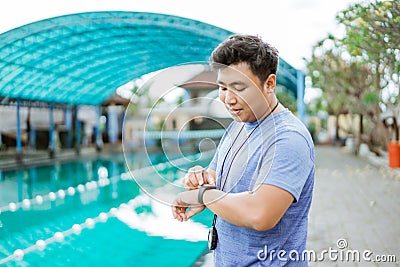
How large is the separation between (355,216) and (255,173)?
5.50m

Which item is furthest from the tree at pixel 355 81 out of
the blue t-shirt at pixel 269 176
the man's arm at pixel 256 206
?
the man's arm at pixel 256 206

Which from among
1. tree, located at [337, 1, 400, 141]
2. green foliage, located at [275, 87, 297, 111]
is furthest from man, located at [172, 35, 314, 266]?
green foliage, located at [275, 87, 297, 111]

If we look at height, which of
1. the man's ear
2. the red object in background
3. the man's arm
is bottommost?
the red object in background

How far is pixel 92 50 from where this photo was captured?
40.3 feet

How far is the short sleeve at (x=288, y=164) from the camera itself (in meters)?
1.07

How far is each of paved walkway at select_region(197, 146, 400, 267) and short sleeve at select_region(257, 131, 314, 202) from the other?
318 centimetres

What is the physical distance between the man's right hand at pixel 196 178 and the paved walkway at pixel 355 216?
3.13m

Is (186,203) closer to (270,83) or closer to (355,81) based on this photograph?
(270,83)

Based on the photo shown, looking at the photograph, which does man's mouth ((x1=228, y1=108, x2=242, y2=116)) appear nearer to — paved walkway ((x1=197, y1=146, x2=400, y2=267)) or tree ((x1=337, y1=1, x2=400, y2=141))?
paved walkway ((x1=197, y1=146, x2=400, y2=267))

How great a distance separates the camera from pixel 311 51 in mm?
14406

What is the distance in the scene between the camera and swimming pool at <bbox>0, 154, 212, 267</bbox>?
495 centimetres

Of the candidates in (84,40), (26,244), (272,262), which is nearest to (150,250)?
(26,244)

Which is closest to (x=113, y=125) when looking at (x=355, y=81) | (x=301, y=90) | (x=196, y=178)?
(x=355, y=81)

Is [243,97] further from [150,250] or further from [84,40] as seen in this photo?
[84,40]
